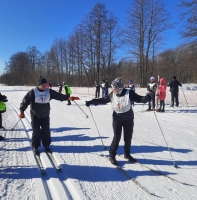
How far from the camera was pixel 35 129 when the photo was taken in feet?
15.7

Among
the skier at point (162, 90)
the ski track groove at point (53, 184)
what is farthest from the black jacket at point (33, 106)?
the skier at point (162, 90)

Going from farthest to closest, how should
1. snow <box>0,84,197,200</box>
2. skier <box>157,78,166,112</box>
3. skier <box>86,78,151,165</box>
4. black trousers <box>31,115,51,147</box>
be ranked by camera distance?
1. skier <box>157,78,166,112</box>
2. black trousers <box>31,115,51,147</box>
3. skier <box>86,78,151,165</box>
4. snow <box>0,84,197,200</box>

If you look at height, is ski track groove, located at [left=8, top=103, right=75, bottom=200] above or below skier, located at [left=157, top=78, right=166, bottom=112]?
below

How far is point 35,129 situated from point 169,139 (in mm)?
4028

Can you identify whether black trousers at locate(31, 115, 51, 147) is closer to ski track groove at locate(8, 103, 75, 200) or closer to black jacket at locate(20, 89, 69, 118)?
black jacket at locate(20, 89, 69, 118)

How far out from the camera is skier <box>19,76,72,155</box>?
4625 mm

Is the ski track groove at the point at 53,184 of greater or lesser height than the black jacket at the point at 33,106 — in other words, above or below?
below

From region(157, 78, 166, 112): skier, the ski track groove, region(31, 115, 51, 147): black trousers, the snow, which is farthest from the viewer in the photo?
region(157, 78, 166, 112): skier

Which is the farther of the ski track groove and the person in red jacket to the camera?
the person in red jacket

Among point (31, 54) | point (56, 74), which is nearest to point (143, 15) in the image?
point (56, 74)

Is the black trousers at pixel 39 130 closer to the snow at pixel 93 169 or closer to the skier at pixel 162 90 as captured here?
the snow at pixel 93 169

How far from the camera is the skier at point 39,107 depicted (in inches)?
182

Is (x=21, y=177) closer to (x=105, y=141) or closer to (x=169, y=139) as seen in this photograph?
(x=105, y=141)

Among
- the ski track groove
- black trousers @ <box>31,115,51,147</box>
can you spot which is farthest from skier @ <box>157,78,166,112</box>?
the ski track groove
